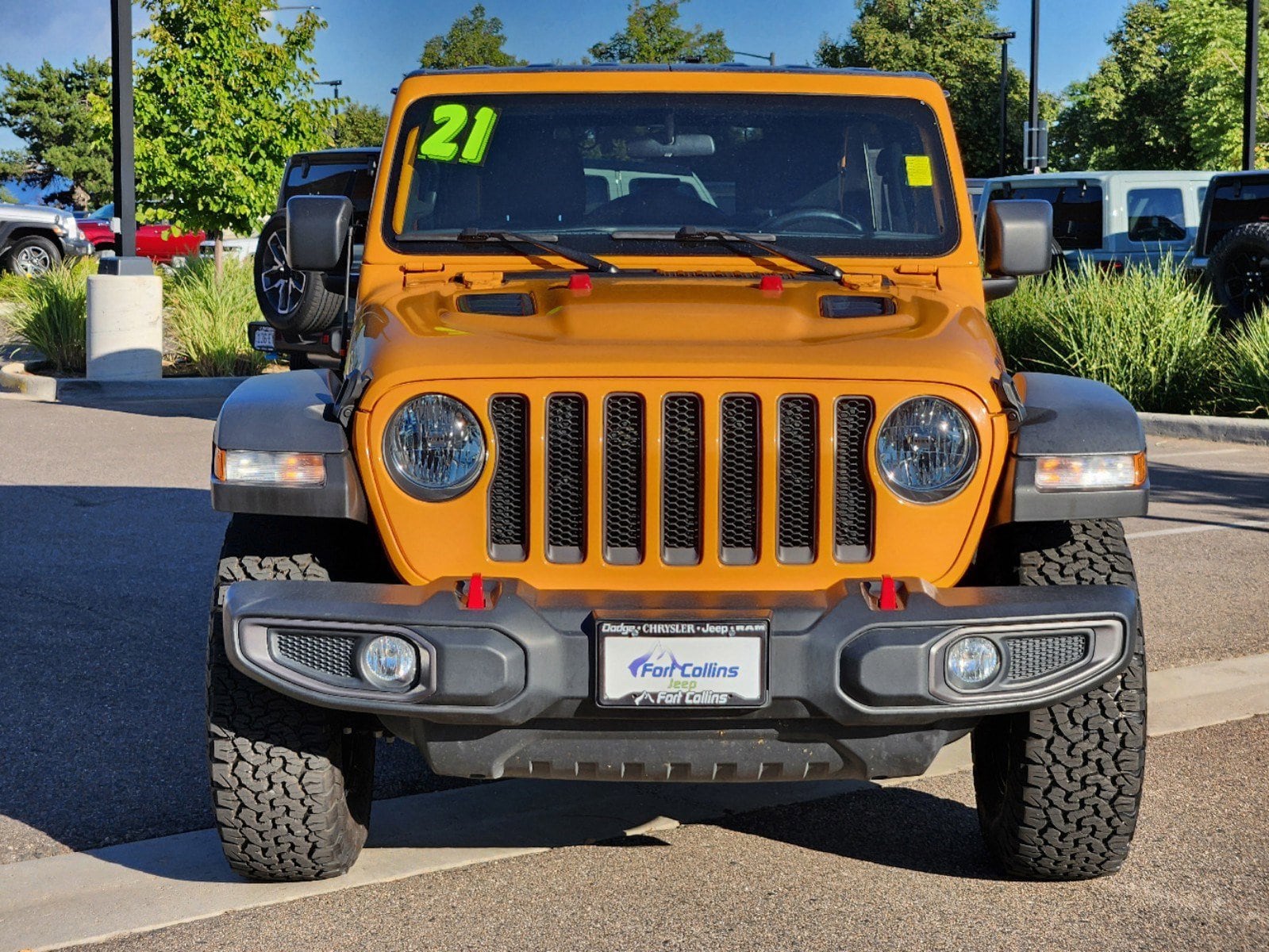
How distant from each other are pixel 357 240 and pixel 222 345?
10338mm

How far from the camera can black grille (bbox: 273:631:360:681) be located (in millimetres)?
3326

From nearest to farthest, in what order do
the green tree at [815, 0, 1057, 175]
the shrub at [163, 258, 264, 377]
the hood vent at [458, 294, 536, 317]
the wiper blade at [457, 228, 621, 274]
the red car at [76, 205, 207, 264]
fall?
the hood vent at [458, 294, 536, 317], the wiper blade at [457, 228, 621, 274], the shrub at [163, 258, 264, 377], the red car at [76, 205, 207, 264], the green tree at [815, 0, 1057, 175]

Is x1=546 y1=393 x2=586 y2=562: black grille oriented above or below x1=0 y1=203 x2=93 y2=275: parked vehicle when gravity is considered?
below

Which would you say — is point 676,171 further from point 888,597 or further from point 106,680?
point 106,680

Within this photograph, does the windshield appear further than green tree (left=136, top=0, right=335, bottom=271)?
No

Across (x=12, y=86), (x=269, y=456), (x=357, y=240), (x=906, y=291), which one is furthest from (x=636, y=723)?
(x=12, y=86)

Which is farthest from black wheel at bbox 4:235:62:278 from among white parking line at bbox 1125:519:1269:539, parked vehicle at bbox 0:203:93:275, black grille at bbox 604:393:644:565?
black grille at bbox 604:393:644:565

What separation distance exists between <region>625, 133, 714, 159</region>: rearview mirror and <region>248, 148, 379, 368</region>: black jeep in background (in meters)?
4.59

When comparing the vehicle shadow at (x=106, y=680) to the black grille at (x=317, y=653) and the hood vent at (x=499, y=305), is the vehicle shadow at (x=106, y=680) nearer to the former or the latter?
the black grille at (x=317, y=653)

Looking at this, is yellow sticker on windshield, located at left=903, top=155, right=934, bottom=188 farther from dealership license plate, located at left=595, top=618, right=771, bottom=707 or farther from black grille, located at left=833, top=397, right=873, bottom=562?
dealership license plate, located at left=595, top=618, right=771, bottom=707

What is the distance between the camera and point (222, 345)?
52.4 ft

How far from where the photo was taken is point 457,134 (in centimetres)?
470

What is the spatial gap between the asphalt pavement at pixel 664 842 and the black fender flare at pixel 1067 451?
932 mm

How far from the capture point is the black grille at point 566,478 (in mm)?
3486
